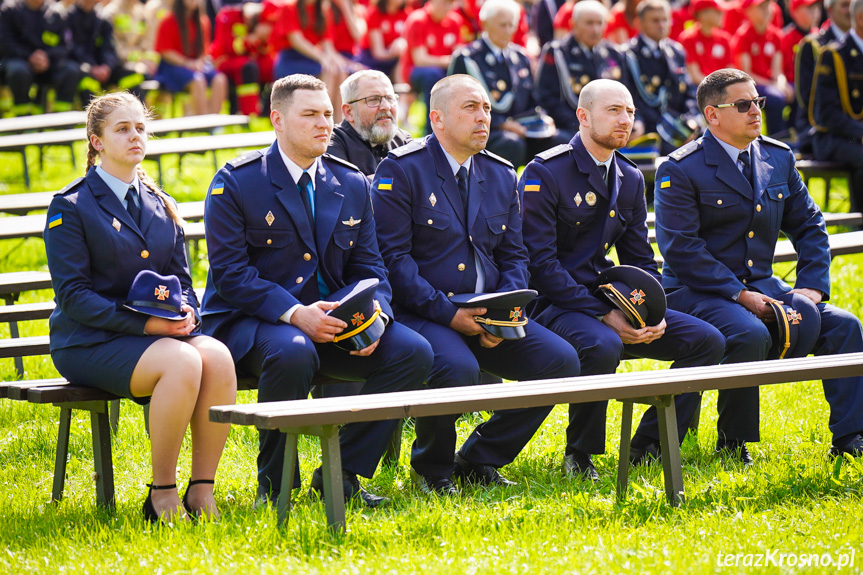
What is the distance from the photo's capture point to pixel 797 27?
13.0 metres

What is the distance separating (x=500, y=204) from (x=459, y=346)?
75 centimetres

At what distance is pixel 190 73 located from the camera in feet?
41.5

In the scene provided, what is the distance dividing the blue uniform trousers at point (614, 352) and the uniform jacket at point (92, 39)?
9.03m

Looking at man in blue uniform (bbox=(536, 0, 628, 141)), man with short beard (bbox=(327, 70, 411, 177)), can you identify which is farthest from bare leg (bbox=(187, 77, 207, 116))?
man with short beard (bbox=(327, 70, 411, 177))

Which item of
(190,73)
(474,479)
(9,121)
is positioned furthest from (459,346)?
(190,73)

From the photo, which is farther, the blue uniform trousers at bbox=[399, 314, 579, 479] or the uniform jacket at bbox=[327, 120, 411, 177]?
the uniform jacket at bbox=[327, 120, 411, 177]

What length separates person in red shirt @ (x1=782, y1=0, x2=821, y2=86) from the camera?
12.8m

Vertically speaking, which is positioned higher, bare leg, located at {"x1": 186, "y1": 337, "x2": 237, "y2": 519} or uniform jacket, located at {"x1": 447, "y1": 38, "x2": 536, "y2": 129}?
uniform jacket, located at {"x1": 447, "y1": 38, "x2": 536, "y2": 129}

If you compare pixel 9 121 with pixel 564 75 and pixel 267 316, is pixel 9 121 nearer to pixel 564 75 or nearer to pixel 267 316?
pixel 564 75

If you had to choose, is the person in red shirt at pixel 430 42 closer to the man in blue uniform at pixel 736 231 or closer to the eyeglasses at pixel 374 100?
the eyeglasses at pixel 374 100

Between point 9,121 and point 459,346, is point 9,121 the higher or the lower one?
the higher one

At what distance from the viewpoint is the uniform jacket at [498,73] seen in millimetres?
9688

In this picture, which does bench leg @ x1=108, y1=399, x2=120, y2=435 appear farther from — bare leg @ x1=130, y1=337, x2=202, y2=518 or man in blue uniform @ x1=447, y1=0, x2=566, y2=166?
man in blue uniform @ x1=447, y1=0, x2=566, y2=166

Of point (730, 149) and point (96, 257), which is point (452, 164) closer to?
point (730, 149)
